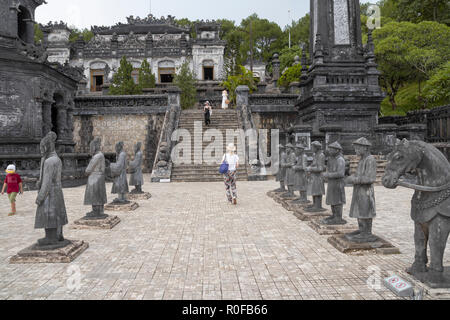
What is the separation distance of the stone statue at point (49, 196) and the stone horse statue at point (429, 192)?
4.83m

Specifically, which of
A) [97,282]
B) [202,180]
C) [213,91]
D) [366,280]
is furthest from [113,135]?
[366,280]

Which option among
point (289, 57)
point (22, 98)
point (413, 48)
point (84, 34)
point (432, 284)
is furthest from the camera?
point (84, 34)

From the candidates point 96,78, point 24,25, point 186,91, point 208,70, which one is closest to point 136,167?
point 24,25

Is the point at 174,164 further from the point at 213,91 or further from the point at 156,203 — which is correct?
the point at 213,91

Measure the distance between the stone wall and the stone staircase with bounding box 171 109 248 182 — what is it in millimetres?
2135

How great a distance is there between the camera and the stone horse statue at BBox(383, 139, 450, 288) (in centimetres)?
377

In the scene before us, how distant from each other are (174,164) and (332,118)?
318 inches

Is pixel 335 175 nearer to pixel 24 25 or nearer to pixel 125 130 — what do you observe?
pixel 125 130

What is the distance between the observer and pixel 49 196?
514cm

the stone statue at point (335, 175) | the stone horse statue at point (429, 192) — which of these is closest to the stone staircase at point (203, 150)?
the stone statue at point (335, 175)

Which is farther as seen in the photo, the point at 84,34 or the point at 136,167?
the point at 84,34

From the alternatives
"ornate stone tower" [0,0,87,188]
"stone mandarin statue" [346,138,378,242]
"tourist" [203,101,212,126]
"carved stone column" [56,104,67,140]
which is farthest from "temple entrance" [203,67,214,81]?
"stone mandarin statue" [346,138,378,242]

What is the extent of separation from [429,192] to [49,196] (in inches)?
211
